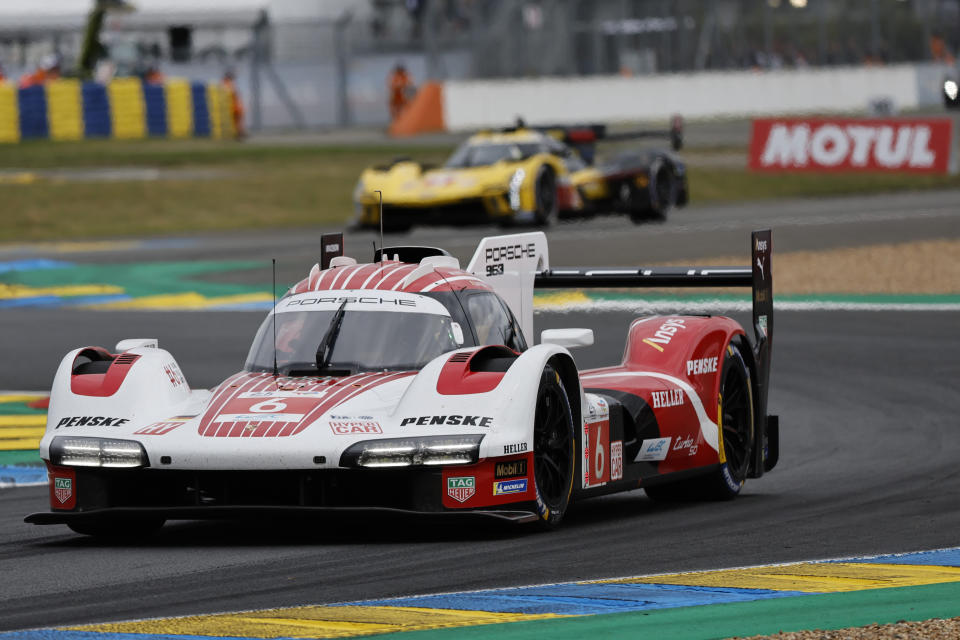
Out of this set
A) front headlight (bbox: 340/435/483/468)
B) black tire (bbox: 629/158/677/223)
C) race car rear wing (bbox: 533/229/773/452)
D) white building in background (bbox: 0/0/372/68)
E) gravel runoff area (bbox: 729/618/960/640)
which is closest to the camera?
gravel runoff area (bbox: 729/618/960/640)

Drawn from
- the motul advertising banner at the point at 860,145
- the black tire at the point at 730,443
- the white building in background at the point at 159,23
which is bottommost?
the motul advertising banner at the point at 860,145

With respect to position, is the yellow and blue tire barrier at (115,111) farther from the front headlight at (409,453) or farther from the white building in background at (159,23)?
the front headlight at (409,453)

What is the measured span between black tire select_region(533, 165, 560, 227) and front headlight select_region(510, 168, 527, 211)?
0.33 meters

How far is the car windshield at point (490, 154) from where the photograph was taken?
27.7 meters

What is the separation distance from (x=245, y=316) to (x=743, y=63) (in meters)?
34.4

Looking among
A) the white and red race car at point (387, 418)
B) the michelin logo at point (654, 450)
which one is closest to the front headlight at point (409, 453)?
the white and red race car at point (387, 418)

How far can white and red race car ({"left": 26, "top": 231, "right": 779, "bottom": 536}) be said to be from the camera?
7918 millimetres

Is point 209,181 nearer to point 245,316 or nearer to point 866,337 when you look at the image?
point 245,316

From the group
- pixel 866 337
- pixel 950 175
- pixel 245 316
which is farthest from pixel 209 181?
pixel 866 337

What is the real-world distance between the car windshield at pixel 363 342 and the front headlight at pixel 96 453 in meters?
0.95

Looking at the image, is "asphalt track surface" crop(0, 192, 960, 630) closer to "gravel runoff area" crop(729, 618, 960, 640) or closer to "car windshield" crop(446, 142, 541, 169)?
"gravel runoff area" crop(729, 618, 960, 640)

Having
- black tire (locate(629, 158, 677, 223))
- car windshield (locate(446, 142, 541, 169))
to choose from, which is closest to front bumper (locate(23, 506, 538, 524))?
car windshield (locate(446, 142, 541, 169))

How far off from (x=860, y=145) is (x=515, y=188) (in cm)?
1397

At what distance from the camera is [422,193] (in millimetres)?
26875
